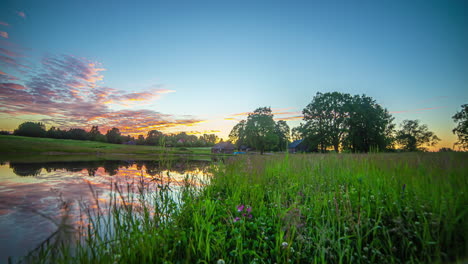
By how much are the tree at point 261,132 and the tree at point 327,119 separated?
10.5m

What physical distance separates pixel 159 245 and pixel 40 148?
157 feet

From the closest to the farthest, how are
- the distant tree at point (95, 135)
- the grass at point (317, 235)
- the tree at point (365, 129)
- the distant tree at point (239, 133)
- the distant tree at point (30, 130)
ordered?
the grass at point (317, 235) < the tree at point (365, 129) < the distant tree at point (30, 130) < the distant tree at point (239, 133) < the distant tree at point (95, 135)

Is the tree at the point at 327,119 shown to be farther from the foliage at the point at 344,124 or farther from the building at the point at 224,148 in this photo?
the building at the point at 224,148

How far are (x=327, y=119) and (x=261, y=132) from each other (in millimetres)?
16878

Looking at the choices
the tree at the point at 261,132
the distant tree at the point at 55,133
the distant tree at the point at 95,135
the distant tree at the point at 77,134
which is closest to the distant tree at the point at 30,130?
the distant tree at the point at 55,133

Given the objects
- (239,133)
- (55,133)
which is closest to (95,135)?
(55,133)

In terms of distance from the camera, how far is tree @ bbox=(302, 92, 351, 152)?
3641cm

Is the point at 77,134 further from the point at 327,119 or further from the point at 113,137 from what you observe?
the point at 327,119

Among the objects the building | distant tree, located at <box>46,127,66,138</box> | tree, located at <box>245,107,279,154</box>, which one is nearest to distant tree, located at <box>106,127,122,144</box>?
distant tree, located at <box>46,127,66,138</box>

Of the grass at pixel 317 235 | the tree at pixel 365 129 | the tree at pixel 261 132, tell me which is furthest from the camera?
the tree at pixel 261 132

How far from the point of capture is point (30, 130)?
45031mm

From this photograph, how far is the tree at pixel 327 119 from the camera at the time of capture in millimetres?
36406

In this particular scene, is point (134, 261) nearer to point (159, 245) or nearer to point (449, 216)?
point (159, 245)

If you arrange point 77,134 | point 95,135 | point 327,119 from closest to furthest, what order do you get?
point 327,119 < point 77,134 < point 95,135
